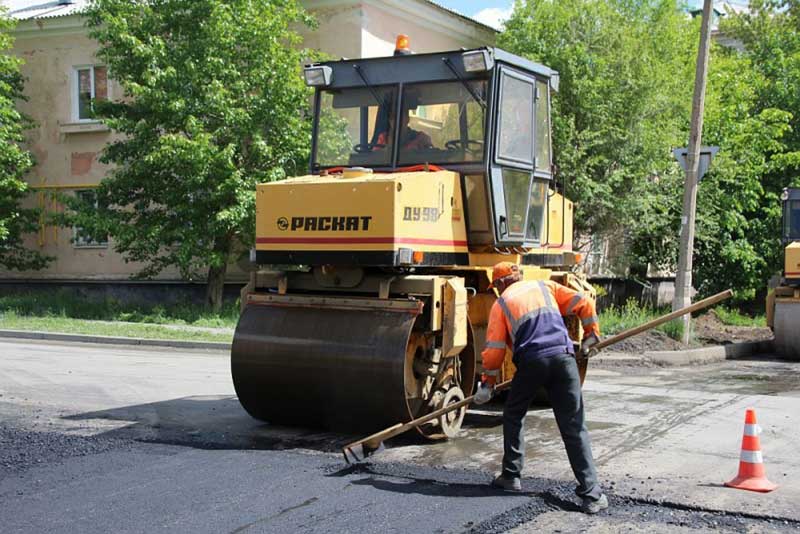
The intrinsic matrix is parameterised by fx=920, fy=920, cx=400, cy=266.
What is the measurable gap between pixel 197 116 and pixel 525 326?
13.2m

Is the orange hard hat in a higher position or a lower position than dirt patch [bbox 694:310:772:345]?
higher

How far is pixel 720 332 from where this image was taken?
17750mm

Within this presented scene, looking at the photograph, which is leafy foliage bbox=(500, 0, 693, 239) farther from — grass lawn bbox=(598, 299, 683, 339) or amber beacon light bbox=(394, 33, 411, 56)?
amber beacon light bbox=(394, 33, 411, 56)

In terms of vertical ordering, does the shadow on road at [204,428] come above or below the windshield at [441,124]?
below

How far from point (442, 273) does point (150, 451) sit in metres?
2.81

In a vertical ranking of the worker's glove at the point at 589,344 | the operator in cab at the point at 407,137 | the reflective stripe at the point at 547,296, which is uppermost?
the operator in cab at the point at 407,137

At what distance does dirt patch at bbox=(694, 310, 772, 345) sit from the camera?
53.4 feet

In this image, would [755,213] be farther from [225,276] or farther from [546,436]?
[546,436]

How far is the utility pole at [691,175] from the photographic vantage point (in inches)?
583

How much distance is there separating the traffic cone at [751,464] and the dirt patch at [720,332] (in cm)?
1002

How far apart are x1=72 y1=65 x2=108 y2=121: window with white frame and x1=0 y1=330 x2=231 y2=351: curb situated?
830 cm

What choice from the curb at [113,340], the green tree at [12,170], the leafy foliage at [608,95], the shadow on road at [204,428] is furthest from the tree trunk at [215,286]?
the shadow on road at [204,428]

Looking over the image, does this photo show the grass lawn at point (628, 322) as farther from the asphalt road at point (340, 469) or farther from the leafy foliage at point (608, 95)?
the asphalt road at point (340, 469)

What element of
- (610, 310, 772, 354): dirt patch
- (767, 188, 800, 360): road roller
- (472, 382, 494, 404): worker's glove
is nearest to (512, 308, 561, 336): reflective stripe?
(472, 382, 494, 404): worker's glove
